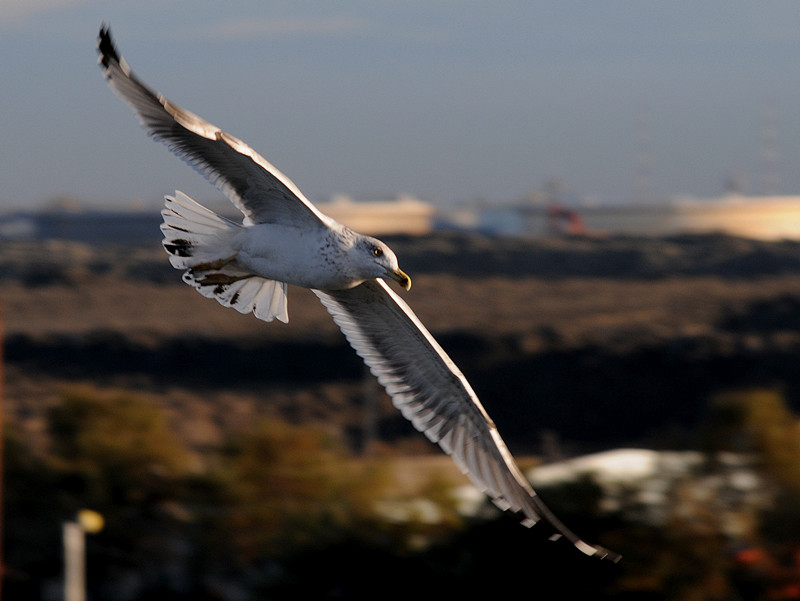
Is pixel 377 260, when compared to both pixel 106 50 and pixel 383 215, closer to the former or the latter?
pixel 106 50

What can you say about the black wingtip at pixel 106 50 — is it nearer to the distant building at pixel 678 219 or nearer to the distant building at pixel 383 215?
the distant building at pixel 383 215

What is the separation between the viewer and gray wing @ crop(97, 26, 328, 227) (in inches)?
195

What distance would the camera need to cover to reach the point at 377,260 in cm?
521

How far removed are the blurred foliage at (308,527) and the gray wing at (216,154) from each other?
7465mm

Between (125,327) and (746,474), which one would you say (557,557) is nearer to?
(746,474)

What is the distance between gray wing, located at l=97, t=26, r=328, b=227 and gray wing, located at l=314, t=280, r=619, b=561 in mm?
667

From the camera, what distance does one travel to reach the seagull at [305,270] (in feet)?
16.8

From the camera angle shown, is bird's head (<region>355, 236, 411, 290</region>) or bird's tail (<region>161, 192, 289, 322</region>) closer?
bird's head (<region>355, 236, 411, 290</region>)

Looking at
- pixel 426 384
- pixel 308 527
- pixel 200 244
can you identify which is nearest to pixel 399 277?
pixel 200 244

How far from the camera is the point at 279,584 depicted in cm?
1283

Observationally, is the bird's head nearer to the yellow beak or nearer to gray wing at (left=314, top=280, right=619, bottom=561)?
the yellow beak

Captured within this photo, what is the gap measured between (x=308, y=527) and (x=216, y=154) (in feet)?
27.9

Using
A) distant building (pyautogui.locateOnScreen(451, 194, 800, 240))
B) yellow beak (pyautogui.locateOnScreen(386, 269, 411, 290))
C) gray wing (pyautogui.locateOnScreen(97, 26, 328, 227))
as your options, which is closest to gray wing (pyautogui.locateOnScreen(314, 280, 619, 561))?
A: yellow beak (pyautogui.locateOnScreen(386, 269, 411, 290))

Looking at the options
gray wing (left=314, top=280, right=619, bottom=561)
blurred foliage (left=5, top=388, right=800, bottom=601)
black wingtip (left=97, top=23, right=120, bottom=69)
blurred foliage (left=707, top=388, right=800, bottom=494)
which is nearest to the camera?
black wingtip (left=97, top=23, right=120, bottom=69)
